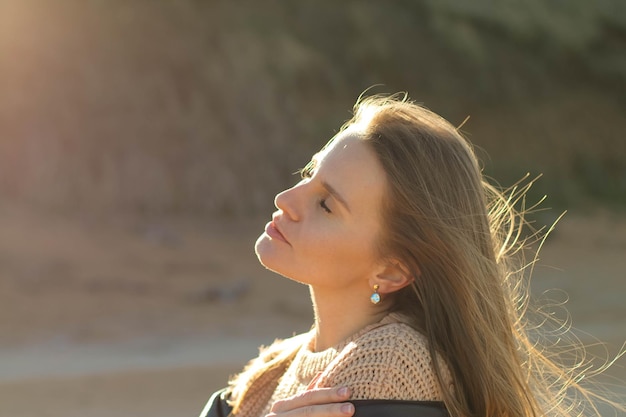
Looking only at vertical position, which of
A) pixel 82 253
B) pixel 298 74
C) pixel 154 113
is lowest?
pixel 82 253

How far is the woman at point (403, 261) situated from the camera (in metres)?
1.92

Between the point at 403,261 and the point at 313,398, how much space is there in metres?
0.34

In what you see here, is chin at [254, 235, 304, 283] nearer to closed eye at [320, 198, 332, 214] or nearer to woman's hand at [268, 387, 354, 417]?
closed eye at [320, 198, 332, 214]

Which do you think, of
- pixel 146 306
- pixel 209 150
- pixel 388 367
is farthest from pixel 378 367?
pixel 209 150

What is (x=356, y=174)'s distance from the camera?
1957 millimetres

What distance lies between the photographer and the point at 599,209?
12.2 meters

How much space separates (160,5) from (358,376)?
400 inches

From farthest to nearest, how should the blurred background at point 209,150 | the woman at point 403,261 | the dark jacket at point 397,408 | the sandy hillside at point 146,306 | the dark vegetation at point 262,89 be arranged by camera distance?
the dark vegetation at point 262,89
the blurred background at point 209,150
the sandy hillside at point 146,306
the woman at point 403,261
the dark jacket at point 397,408

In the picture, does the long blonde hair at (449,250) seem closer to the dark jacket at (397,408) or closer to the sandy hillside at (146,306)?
the dark jacket at (397,408)

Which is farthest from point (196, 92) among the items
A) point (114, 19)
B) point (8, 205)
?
point (8, 205)

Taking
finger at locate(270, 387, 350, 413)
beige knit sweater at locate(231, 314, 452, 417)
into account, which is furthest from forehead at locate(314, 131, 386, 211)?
finger at locate(270, 387, 350, 413)

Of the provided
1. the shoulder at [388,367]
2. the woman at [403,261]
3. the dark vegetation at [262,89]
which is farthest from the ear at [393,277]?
the dark vegetation at [262,89]

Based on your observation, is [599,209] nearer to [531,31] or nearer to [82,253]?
[531,31]

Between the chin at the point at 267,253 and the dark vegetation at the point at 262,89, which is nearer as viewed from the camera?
the chin at the point at 267,253
